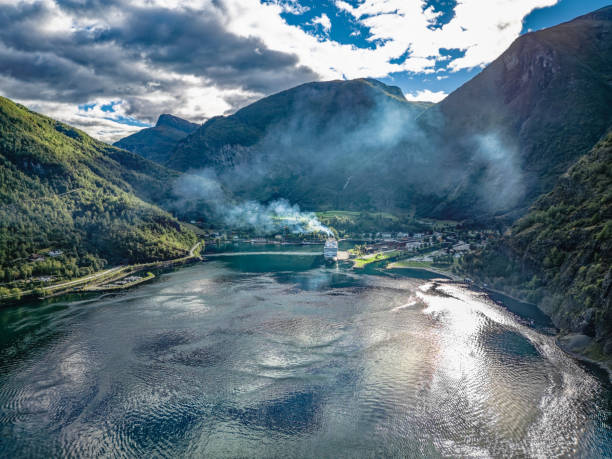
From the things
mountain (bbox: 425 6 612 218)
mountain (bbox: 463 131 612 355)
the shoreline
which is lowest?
the shoreline

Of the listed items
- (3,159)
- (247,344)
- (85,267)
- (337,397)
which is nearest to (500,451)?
(337,397)

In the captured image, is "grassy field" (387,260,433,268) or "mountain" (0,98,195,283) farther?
"grassy field" (387,260,433,268)

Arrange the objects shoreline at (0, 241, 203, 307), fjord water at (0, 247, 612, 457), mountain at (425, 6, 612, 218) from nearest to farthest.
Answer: fjord water at (0, 247, 612, 457), shoreline at (0, 241, 203, 307), mountain at (425, 6, 612, 218)

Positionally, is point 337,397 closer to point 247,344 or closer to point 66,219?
point 247,344

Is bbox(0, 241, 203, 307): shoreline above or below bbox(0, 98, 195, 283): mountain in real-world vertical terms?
below

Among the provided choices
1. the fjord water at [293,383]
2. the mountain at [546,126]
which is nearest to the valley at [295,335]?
the fjord water at [293,383]

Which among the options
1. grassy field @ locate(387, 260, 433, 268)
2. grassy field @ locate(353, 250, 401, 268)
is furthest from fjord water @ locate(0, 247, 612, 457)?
grassy field @ locate(353, 250, 401, 268)

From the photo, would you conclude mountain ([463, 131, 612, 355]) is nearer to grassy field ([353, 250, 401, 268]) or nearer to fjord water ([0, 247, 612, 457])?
fjord water ([0, 247, 612, 457])
